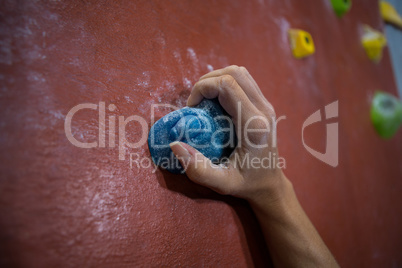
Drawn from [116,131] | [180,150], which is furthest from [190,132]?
[116,131]

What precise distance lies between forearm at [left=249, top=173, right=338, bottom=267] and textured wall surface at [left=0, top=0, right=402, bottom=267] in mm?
72

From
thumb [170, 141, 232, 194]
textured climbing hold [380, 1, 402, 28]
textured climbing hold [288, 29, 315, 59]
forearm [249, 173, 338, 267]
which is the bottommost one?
forearm [249, 173, 338, 267]

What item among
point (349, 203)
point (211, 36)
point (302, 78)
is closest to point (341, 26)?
point (302, 78)

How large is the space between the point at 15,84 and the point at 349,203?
1.48m

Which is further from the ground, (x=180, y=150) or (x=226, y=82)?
(x=226, y=82)

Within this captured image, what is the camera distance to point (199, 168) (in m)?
0.57

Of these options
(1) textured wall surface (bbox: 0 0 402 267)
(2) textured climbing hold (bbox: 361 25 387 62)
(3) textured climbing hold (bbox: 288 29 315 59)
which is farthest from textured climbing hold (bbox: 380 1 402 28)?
(1) textured wall surface (bbox: 0 0 402 267)

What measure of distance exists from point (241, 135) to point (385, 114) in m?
1.72

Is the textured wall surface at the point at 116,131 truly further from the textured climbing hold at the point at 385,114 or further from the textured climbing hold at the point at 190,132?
the textured climbing hold at the point at 385,114

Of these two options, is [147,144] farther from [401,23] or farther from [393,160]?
[401,23]

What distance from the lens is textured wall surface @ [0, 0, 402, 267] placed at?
1.47ft

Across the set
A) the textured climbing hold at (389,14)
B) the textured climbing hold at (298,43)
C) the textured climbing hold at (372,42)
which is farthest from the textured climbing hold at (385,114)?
the textured climbing hold at (389,14)

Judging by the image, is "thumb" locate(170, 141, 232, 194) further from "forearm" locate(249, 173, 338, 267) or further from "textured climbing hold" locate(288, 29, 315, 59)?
"textured climbing hold" locate(288, 29, 315, 59)

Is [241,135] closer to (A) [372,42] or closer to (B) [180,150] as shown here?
(B) [180,150]
